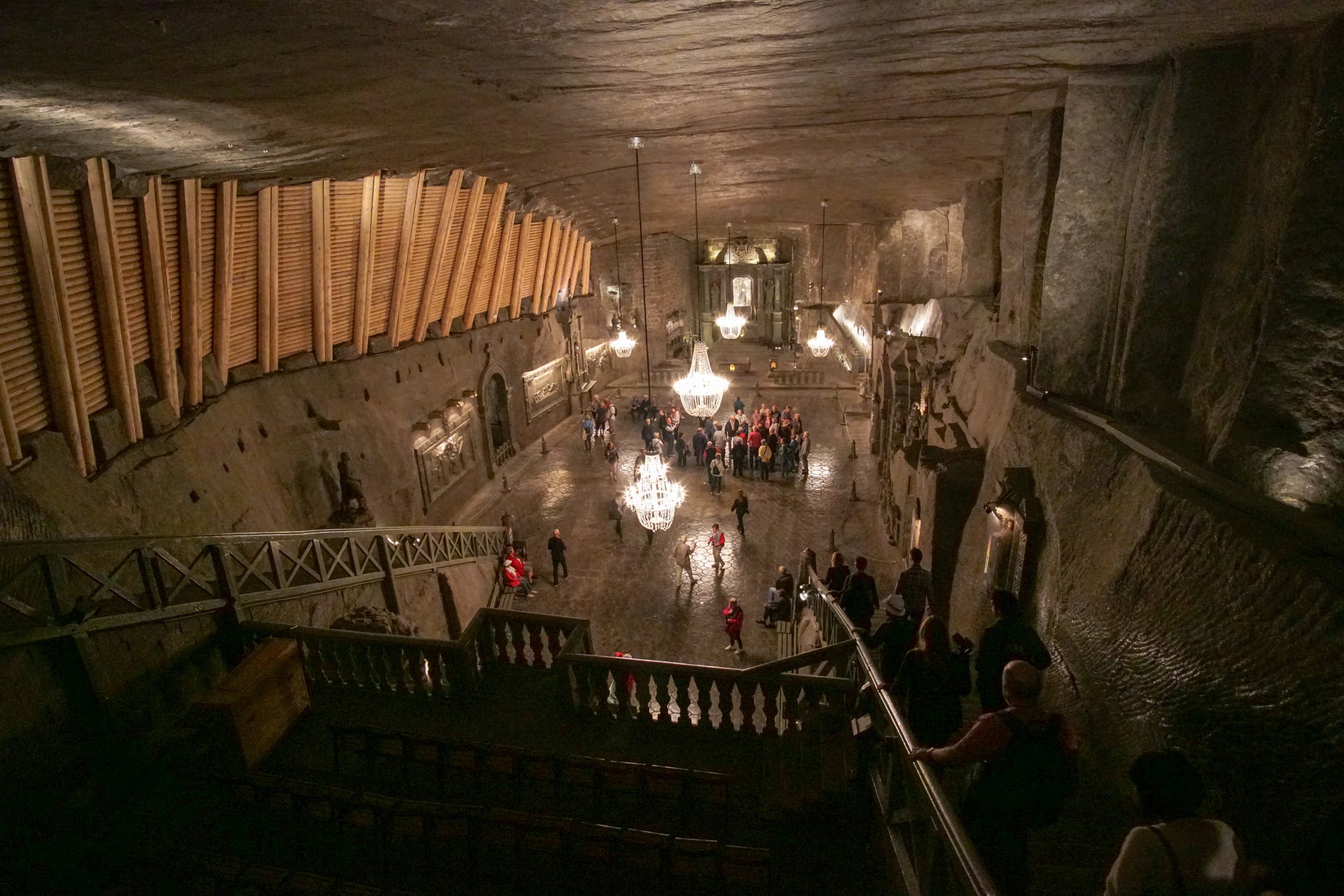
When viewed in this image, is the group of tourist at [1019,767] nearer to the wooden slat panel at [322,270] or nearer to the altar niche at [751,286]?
the wooden slat panel at [322,270]

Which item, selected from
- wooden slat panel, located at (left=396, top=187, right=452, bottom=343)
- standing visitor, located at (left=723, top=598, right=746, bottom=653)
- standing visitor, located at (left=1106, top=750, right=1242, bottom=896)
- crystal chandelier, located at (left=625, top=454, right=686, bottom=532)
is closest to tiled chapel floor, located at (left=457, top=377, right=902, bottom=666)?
standing visitor, located at (left=723, top=598, right=746, bottom=653)

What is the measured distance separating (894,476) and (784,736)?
22.8 ft

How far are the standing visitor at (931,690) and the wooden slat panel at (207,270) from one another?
7720 millimetres

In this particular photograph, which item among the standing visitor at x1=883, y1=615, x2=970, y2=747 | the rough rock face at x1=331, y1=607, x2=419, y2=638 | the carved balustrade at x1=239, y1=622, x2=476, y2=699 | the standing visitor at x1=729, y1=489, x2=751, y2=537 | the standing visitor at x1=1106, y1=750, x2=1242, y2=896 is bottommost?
the standing visitor at x1=729, y1=489, x2=751, y2=537

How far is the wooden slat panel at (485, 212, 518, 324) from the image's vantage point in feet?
41.9

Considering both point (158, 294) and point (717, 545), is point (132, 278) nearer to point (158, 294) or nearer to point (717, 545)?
point (158, 294)

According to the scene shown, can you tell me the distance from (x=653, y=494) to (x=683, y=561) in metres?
1.87

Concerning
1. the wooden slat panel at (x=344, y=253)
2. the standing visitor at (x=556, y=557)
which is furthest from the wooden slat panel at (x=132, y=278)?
the standing visitor at (x=556, y=557)

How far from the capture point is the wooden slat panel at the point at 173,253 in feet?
20.4

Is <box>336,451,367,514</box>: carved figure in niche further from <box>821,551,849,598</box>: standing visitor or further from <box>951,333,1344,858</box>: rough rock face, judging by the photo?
<box>951,333,1344,858</box>: rough rock face

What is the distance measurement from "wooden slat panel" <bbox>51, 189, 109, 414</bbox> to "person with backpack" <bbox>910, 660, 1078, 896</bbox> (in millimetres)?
7207

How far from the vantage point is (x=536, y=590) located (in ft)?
34.7

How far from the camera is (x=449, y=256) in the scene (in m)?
11.5

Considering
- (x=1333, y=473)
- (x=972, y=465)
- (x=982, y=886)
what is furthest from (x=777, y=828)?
(x=972, y=465)
